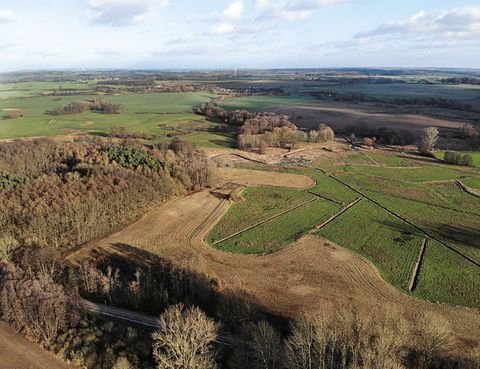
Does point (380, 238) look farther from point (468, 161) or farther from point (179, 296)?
point (468, 161)

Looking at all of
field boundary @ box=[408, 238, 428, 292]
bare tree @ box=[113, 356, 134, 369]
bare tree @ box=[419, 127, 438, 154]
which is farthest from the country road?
bare tree @ box=[419, 127, 438, 154]

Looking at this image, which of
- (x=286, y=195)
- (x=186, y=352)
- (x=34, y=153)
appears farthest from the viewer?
(x=34, y=153)

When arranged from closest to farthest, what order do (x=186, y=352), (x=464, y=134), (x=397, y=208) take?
1. (x=186, y=352)
2. (x=397, y=208)
3. (x=464, y=134)

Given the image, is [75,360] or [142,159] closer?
[75,360]

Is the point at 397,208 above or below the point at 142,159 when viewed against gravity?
below

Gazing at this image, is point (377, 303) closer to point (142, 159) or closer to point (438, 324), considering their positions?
point (438, 324)

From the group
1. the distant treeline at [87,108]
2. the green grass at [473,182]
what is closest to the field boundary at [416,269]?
the green grass at [473,182]

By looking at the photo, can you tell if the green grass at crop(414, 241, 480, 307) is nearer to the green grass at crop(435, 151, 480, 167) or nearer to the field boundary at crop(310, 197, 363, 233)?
the field boundary at crop(310, 197, 363, 233)

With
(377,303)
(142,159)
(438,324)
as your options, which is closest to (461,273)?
(377,303)
